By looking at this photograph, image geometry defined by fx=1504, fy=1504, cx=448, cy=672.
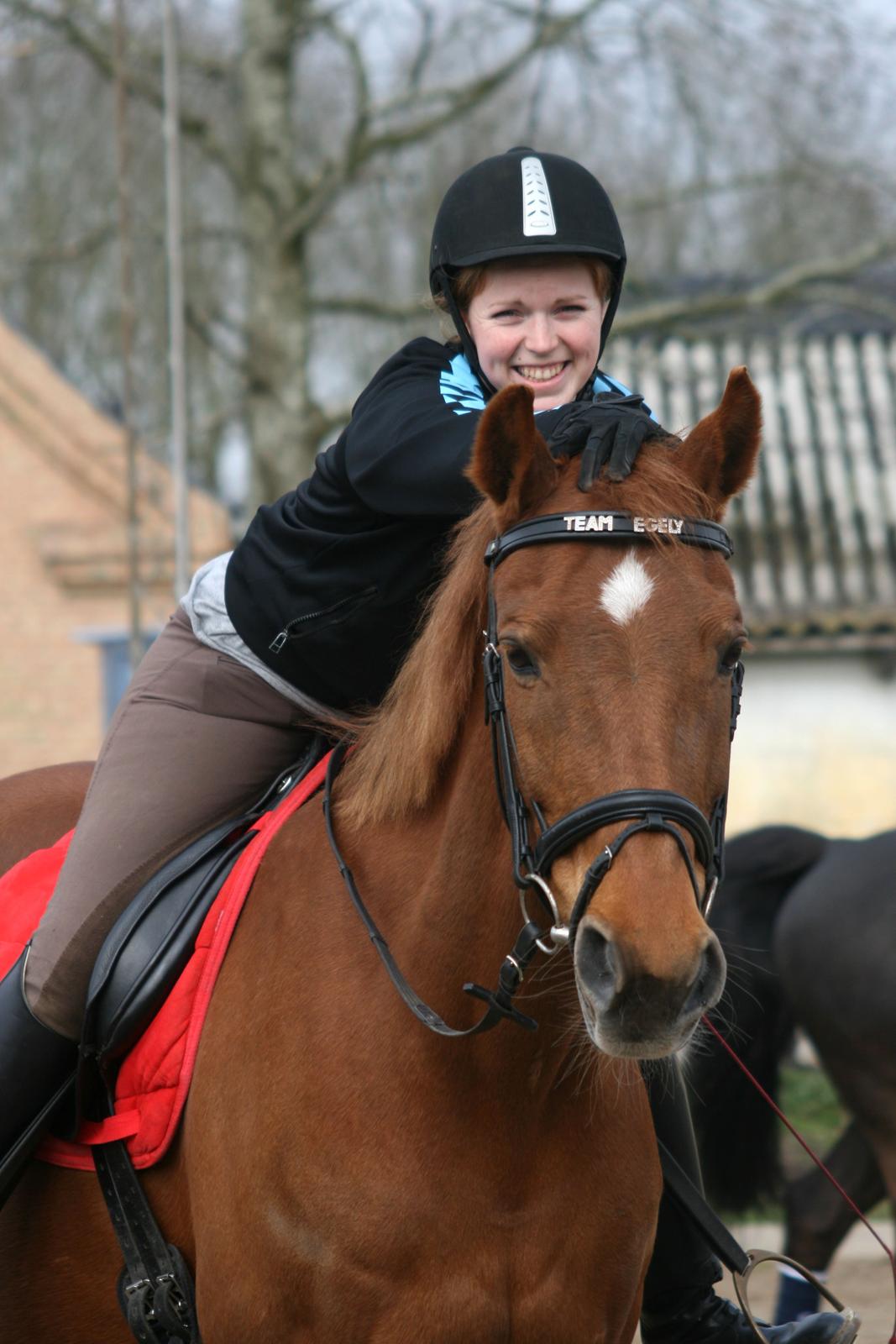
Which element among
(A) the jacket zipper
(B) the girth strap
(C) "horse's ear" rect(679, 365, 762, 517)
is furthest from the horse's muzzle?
(B) the girth strap

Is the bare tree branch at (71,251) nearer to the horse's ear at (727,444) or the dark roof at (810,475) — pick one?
the dark roof at (810,475)

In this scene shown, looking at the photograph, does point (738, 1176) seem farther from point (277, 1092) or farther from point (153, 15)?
point (153, 15)

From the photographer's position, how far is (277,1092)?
2602 millimetres

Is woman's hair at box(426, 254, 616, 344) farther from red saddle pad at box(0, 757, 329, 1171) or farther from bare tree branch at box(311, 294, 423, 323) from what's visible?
bare tree branch at box(311, 294, 423, 323)

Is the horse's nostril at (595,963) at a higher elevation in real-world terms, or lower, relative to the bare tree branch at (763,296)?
lower

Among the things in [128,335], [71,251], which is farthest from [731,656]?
[71,251]

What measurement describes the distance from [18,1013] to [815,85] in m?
11.7

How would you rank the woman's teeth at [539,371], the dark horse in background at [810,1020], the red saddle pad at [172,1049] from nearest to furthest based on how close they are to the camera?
the red saddle pad at [172,1049], the woman's teeth at [539,371], the dark horse in background at [810,1020]

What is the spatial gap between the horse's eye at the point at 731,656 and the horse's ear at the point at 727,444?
0.30 m

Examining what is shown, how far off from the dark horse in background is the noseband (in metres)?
3.20

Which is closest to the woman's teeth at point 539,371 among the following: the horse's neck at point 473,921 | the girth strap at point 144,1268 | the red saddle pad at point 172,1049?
the horse's neck at point 473,921

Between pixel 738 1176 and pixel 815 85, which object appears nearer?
pixel 738 1176

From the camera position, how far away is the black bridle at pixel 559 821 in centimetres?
208

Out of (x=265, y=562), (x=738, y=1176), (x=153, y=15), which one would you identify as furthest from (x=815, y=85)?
(x=265, y=562)
